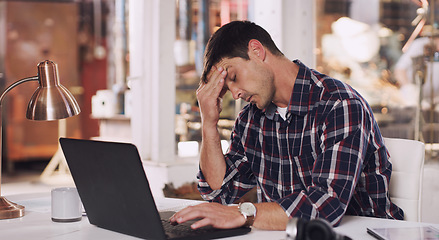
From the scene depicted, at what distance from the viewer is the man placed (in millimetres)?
1321

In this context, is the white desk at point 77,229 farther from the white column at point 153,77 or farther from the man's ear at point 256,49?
the white column at point 153,77

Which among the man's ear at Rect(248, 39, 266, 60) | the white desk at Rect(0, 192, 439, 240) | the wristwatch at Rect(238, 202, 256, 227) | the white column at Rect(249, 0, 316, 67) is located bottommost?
the white desk at Rect(0, 192, 439, 240)

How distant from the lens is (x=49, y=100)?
5.06 ft

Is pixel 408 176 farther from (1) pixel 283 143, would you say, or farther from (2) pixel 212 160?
(2) pixel 212 160

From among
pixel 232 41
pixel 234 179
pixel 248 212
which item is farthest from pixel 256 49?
pixel 248 212

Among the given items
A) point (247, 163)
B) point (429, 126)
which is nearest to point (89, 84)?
point (429, 126)

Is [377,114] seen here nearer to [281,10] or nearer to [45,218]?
[281,10]

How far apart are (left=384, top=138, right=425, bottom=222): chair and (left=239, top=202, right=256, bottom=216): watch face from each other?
626 millimetres

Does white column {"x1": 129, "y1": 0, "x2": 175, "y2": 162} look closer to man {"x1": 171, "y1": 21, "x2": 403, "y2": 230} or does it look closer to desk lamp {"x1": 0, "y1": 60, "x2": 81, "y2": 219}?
man {"x1": 171, "y1": 21, "x2": 403, "y2": 230}

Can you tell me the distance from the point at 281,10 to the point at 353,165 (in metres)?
Result: 2.17

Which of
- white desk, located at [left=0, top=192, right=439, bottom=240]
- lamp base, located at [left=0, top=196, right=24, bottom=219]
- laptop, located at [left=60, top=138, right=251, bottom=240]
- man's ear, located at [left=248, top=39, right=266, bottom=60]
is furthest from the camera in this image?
man's ear, located at [left=248, top=39, right=266, bottom=60]

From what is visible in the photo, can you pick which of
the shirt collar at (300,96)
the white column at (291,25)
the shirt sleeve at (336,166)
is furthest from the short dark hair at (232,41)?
the white column at (291,25)

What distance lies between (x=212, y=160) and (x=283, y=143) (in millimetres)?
224

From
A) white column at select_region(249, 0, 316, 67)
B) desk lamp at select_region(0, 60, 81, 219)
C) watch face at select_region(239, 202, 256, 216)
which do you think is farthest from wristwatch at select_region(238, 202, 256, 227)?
white column at select_region(249, 0, 316, 67)
